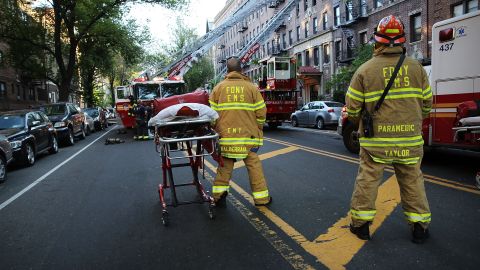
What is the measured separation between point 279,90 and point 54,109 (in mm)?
9897

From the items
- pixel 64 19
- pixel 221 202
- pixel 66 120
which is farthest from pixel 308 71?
pixel 221 202

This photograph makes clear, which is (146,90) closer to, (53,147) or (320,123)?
(53,147)

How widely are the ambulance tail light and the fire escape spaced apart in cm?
2406

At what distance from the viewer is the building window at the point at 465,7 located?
2172 cm

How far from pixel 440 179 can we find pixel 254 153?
3.46m

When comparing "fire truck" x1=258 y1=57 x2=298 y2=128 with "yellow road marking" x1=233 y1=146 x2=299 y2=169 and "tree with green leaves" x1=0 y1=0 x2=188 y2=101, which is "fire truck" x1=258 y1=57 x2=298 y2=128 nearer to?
"yellow road marking" x1=233 y1=146 x2=299 y2=169

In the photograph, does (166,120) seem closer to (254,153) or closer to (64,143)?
(254,153)

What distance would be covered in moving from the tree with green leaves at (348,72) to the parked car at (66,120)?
1437 cm

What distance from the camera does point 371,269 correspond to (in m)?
3.57

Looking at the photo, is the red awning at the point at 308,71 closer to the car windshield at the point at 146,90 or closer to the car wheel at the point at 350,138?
the car windshield at the point at 146,90

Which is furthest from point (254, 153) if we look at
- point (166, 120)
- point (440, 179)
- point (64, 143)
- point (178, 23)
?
point (178, 23)

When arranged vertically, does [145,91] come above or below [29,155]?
above

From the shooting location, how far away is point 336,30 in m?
35.0

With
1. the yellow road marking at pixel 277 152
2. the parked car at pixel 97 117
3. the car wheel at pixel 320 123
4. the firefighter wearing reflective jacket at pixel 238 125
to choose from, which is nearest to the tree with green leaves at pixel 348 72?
the car wheel at pixel 320 123
